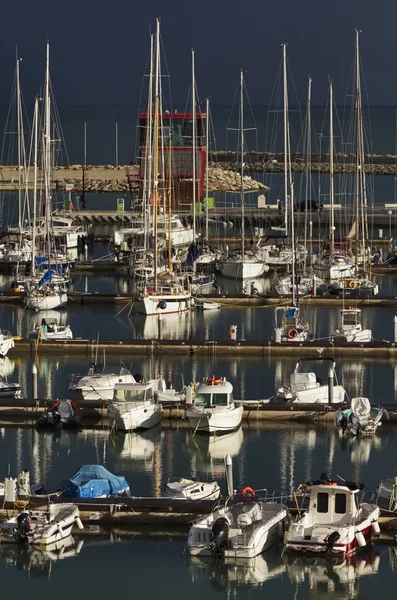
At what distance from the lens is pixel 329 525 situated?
2855 cm

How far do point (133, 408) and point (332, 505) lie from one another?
9.59 metres

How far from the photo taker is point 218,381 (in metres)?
37.1

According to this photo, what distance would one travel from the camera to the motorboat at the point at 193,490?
30641mm

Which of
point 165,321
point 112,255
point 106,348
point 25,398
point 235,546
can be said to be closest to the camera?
point 235,546

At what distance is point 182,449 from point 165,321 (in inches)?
672

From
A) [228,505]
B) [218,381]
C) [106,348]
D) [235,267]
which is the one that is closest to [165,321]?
[106,348]

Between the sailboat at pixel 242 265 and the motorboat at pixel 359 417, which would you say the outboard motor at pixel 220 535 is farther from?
the sailboat at pixel 242 265

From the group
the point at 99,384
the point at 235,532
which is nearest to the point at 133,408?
the point at 99,384

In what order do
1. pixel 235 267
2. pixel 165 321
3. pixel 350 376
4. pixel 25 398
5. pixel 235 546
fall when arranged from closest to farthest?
1. pixel 235 546
2. pixel 25 398
3. pixel 350 376
4. pixel 165 321
5. pixel 235 267

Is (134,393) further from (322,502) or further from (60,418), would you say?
(322,502)

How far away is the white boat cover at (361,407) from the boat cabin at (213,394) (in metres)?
3.07

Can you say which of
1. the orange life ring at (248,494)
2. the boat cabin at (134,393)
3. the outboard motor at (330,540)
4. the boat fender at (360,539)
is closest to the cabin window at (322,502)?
the outboard motor at (330,540)

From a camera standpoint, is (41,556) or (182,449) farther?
(182,449)

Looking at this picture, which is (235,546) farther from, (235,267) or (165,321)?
(235,267)
